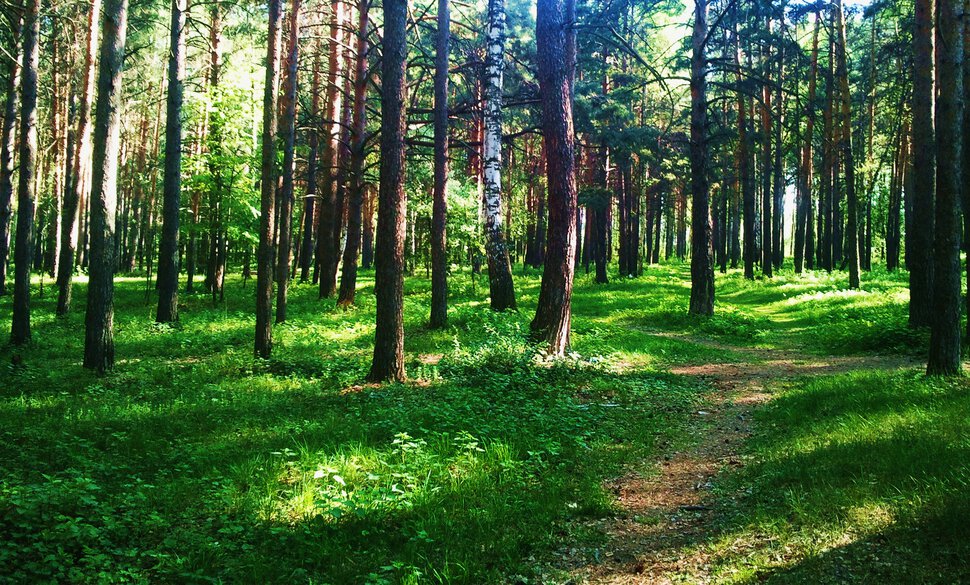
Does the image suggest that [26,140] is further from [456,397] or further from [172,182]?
[456,397]

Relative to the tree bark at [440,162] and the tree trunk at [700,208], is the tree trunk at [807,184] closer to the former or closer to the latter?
the tree trunk at [700,208]

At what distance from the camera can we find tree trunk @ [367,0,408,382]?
7922mm

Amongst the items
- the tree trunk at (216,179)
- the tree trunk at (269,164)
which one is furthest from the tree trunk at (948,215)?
the tree trunk at (216,179)

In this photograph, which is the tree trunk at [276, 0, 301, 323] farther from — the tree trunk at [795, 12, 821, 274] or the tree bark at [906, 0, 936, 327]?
the tree trunk at [795, 12, 821, 274]

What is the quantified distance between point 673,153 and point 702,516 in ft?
85.0

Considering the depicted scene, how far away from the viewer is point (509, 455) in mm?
5297

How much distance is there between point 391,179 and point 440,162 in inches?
205

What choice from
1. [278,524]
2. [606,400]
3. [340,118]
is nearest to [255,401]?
[278,524]

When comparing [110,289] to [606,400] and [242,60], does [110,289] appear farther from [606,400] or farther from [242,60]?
[242,60]

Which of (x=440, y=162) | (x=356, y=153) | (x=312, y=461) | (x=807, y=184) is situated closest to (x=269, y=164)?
(x=440, y=162)

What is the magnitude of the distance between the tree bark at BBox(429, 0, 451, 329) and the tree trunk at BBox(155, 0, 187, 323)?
23.1ft

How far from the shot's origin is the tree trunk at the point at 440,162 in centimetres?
1275

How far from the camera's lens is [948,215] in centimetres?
731

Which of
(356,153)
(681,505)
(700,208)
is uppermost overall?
(356,153)
